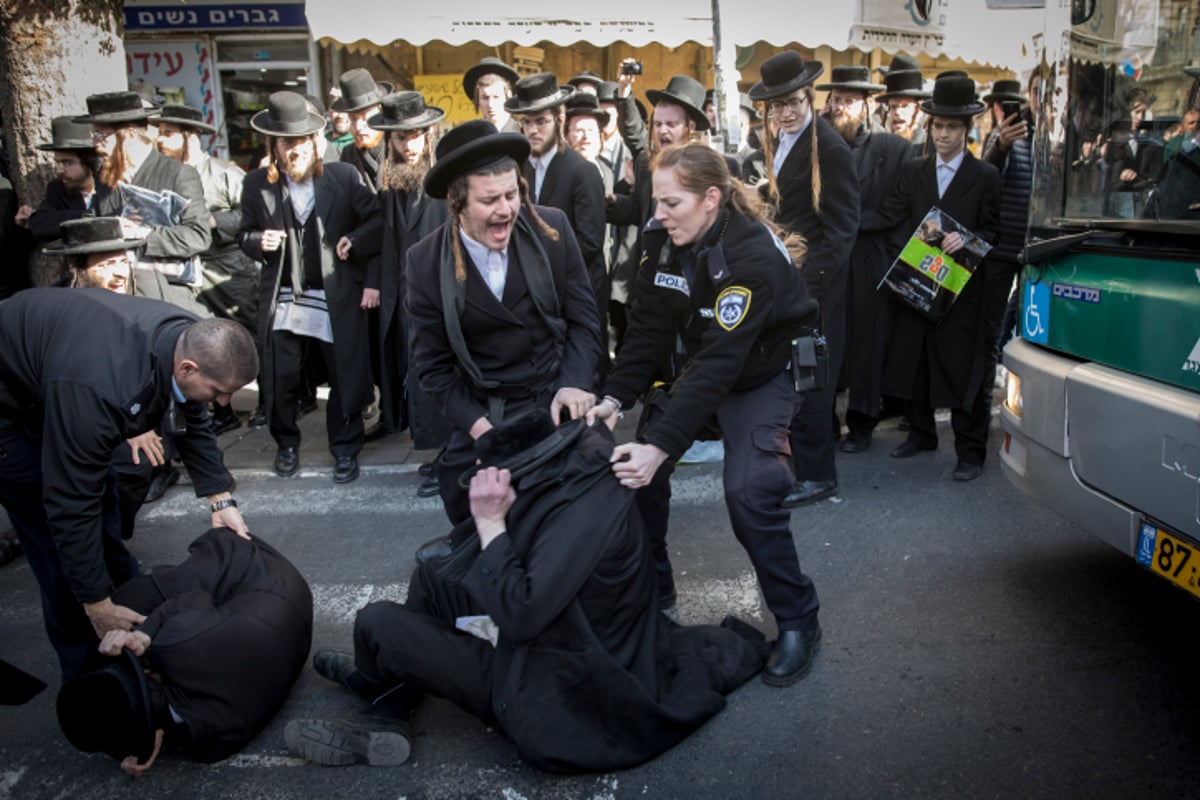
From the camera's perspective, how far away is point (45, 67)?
20.2 feet

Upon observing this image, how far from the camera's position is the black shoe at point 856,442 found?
586cm

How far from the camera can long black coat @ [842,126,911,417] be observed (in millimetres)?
5617

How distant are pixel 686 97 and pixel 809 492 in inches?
87.9

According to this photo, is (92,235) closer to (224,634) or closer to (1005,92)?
(224,634)

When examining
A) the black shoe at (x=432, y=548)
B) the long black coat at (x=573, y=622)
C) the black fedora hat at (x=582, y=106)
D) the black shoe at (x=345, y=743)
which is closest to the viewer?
the long black coat at (x=573, y=622)

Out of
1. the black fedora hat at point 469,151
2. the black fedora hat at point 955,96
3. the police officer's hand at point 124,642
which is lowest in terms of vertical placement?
the police officer's hand at point 124,642

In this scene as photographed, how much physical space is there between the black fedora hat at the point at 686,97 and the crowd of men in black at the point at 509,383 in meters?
0.02

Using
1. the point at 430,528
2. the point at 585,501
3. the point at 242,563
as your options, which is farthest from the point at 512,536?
the point at 430,528

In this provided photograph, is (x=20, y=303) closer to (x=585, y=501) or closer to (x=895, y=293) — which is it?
(x=585, y=501)

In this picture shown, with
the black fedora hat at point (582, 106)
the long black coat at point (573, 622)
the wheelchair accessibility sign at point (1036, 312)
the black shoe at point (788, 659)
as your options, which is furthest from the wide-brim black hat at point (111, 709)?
the black fedora hat at point (582, 106)

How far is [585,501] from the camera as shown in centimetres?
279

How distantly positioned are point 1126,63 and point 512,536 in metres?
2.61

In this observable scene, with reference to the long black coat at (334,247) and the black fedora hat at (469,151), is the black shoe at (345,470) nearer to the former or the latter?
the long black coat at (334,247)

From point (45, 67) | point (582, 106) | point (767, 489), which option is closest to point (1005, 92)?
point (582, 106)
